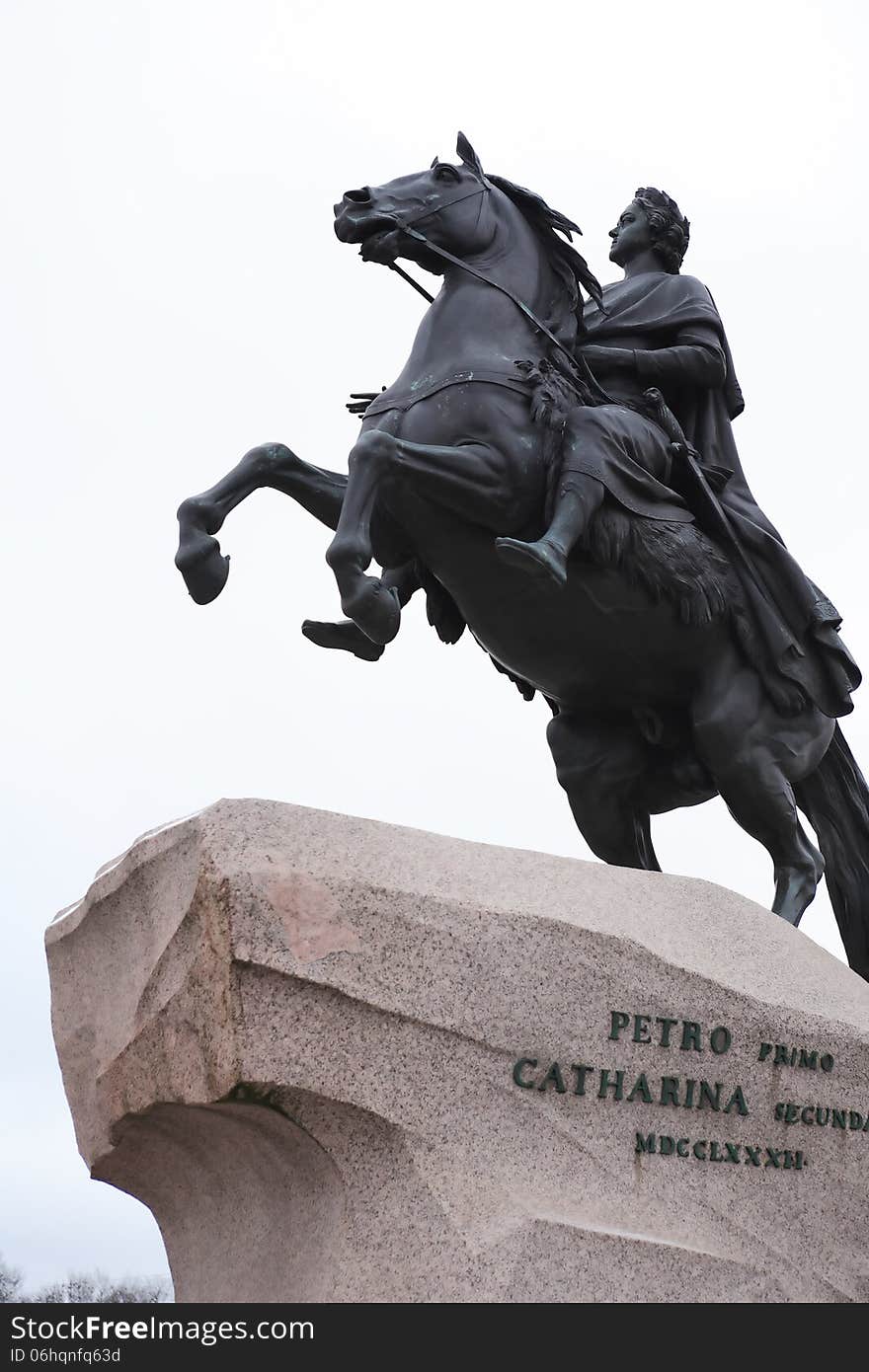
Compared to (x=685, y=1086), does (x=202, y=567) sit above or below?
above

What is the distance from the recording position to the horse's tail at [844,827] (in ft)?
27.5

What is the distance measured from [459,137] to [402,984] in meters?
3.46

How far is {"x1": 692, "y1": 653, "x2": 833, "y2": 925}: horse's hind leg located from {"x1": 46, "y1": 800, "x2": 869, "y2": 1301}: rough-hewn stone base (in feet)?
3.64

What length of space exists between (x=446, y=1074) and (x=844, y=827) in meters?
3.31

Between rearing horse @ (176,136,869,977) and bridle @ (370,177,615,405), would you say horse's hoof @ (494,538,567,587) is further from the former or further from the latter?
bridle @ (370,177,615,405)

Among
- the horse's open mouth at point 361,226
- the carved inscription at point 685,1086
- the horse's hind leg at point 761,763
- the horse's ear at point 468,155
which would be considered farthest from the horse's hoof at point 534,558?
the horse's ear at point 468,155

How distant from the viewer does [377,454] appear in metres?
6.65

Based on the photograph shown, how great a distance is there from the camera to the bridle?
727 cm

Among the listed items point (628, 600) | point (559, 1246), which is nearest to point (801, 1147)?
point (559, 1246)

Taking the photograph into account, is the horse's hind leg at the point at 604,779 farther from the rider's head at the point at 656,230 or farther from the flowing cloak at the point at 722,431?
the rider's head at the point at 656,230

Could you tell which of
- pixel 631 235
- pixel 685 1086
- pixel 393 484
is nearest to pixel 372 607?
pixel 393 484

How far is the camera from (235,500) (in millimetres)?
6766

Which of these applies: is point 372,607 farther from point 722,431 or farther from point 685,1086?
point 722,431

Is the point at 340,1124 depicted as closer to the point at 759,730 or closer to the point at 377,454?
the point at 377,454
